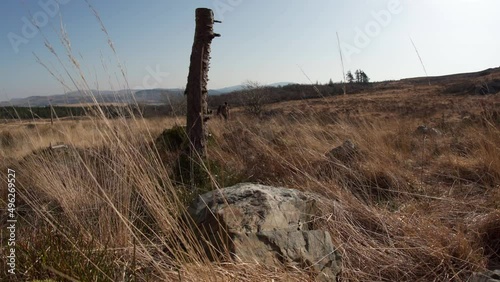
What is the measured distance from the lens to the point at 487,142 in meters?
3.35

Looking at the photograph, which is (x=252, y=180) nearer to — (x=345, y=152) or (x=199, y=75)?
(x=345, y=152)

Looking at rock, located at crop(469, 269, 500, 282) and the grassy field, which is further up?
the grassy field

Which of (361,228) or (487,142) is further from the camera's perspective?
(487,142)

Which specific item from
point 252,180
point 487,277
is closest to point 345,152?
point 252,180

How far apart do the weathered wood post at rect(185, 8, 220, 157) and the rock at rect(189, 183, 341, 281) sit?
2.01m

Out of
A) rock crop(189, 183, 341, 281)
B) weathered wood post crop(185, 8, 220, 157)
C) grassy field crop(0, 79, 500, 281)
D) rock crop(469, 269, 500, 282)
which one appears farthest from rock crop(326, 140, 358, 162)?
rock crop(469, 269, 500, 282)

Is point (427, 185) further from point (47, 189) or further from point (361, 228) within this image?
point (47, 189)

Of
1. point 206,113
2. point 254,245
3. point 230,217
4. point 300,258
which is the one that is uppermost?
point 206,113

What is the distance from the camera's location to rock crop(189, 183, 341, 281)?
164cm

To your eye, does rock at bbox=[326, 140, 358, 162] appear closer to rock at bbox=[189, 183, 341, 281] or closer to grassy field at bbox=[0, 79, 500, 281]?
grassy field at bbox=[0, 79, 500, 281]

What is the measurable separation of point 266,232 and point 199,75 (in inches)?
104

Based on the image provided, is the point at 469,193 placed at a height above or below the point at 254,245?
below

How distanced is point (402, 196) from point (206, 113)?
2.62 meters

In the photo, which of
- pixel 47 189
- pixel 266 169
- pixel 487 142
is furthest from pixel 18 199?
pixel 487 142
